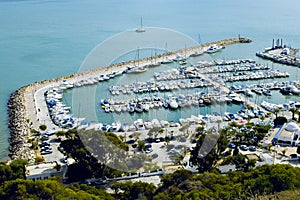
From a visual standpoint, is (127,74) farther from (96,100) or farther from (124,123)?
(124,123)

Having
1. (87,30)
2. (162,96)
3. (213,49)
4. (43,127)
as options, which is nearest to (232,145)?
(162,96)

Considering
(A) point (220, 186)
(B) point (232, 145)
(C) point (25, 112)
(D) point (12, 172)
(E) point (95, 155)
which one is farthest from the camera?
(C) point (25, 112)

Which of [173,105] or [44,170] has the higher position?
[173,105]

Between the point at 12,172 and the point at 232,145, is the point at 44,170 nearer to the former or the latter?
the point at 12,172

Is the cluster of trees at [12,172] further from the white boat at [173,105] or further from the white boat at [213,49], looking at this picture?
the white boat at [213,49]

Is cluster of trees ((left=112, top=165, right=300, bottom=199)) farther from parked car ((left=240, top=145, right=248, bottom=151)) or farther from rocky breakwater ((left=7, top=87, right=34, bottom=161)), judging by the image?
rocky breakwater ((left=7, top=87, right=34, bottom=161))

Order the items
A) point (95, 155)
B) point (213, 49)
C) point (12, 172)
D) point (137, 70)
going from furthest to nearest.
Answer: point (213, 49), point (137, 70), point (95, 155), point (12, 172)

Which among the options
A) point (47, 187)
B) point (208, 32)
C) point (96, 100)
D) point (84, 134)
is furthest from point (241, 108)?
point (208, 32)
